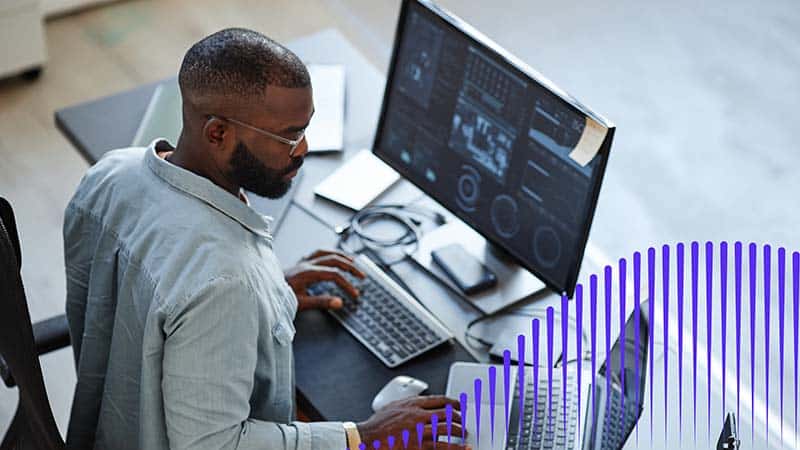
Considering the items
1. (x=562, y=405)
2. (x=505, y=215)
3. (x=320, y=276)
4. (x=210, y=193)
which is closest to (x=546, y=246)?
(x=505, y=215)

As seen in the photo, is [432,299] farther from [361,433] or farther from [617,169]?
[617,169]

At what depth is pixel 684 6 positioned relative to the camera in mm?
4855

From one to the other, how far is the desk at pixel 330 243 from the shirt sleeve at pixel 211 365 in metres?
0.30

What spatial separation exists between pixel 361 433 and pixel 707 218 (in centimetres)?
214

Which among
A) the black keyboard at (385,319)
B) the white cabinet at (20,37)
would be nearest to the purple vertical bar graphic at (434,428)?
the black keyboard at (385,319)

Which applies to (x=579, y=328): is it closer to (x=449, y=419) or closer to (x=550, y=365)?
(x=550, y=365)

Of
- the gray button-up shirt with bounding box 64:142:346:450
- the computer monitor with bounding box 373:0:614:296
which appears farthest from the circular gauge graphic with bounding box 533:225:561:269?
the gray button-up shirt with bounding box 64:142:346:450

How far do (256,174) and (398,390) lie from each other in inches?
17.6

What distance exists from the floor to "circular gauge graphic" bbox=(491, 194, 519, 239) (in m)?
1.25

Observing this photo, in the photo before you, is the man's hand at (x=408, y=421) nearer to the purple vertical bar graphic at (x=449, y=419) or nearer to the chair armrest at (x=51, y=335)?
the purple vertical bar graphic at (x=449, y=419)

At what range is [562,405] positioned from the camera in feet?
6.98

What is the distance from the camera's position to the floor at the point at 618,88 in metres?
3.85

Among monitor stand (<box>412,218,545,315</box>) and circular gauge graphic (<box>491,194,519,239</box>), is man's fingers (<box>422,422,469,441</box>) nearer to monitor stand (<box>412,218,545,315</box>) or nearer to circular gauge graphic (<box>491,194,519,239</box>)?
monitor stand (<box>412,218,545,315</box>)

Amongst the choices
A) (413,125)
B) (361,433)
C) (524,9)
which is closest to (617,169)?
(524,9)
